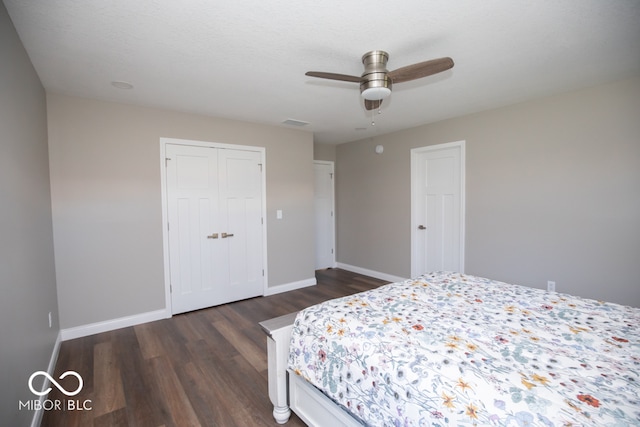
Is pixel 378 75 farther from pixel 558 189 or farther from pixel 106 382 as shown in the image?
pixel 106 382

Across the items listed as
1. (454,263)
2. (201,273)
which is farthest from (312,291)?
(454,263)

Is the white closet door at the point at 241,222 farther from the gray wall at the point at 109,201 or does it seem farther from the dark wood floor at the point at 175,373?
the dark wood floor at the point at 175,373

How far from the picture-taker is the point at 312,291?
4414 mm

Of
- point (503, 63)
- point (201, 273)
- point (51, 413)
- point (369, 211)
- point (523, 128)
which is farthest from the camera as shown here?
point (369, 211)

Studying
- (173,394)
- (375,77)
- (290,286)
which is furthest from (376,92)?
(290,286)

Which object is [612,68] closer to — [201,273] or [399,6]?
[399,6]

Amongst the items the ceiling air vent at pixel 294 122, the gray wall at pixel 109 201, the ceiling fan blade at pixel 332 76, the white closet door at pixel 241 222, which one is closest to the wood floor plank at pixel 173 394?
the gray wall at pixel 109 201

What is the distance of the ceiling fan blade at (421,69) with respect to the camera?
5.93 feet

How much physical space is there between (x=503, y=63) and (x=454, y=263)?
254 centimetres

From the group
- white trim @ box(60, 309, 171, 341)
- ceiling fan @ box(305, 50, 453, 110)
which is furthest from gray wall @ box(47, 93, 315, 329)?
ceiling fan @ box(305, 50, 453, 110)

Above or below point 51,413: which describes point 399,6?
above

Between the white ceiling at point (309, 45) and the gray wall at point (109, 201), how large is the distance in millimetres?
263

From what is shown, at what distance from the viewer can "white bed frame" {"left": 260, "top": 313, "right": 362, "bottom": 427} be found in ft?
5.46

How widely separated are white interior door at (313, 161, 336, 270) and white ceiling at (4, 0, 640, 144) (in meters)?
2.51
